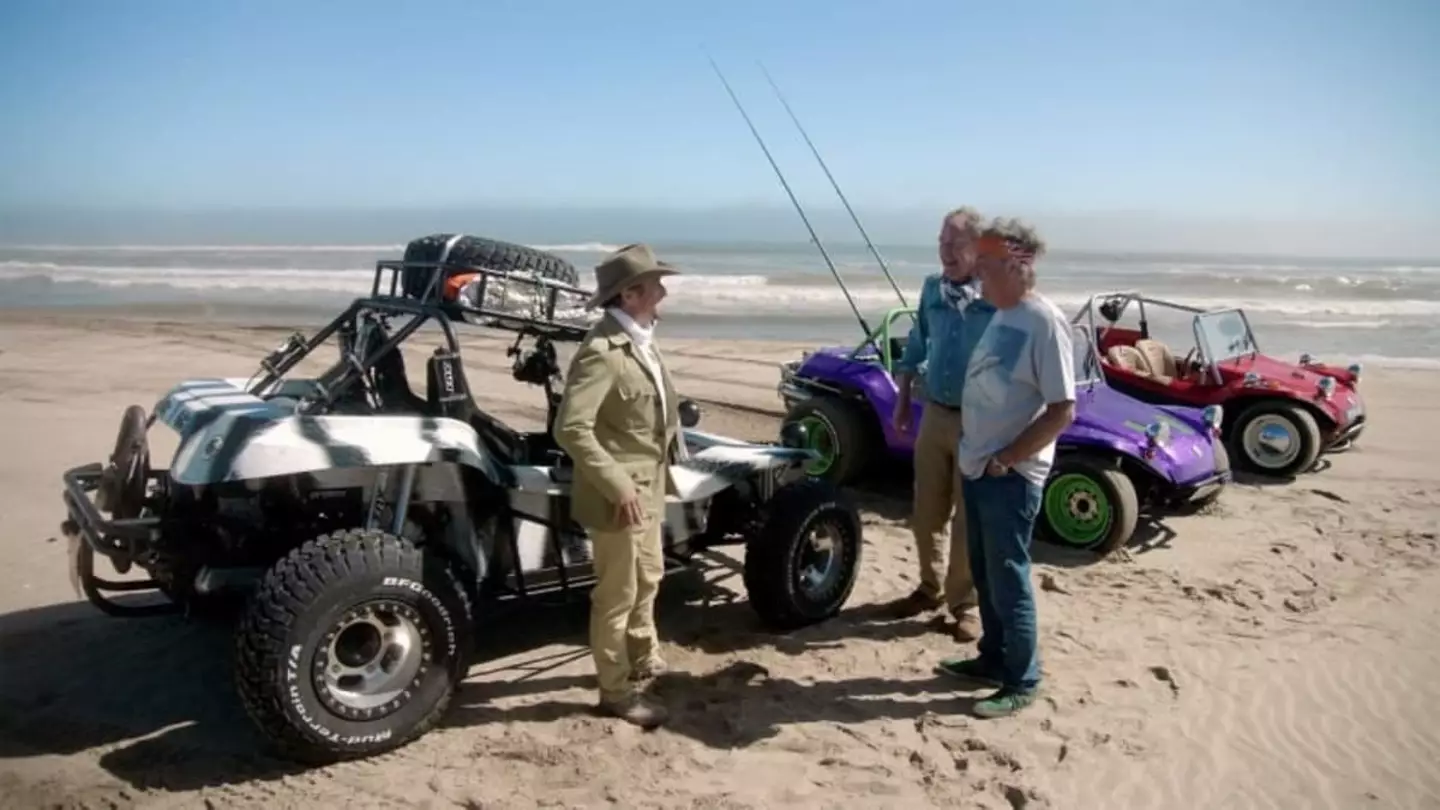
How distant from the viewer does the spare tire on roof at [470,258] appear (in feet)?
14.6

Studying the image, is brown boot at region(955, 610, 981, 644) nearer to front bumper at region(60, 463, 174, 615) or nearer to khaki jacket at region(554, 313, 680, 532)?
khaki jacket at region(554, 313, 680, 532)

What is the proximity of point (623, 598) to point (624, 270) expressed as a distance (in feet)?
3.88

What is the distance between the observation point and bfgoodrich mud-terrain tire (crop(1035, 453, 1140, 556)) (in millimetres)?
6219

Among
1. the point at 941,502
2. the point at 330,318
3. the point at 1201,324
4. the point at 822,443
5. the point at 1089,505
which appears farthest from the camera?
the point at 330,318

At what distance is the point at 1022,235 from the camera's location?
378cm

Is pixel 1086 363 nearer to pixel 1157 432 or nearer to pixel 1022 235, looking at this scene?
pixel 1157 432

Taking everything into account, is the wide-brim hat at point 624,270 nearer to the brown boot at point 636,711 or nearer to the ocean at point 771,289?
the brown boot at point 636,711

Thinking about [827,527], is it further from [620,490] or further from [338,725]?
[338,725]

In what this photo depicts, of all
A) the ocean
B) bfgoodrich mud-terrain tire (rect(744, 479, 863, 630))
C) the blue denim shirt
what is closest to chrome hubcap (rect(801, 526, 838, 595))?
bfgoodrich mud-terrain tire (rect(744, 479, 863, 630))

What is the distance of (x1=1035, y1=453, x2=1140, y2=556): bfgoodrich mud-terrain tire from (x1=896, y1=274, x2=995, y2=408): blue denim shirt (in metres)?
1.72

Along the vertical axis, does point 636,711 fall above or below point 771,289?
below

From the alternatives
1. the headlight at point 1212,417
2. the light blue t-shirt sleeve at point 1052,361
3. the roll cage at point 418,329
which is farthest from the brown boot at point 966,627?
the headlight at point 1212,417

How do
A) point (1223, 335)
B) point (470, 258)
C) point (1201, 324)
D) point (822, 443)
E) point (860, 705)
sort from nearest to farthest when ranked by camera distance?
point (860, 705), point (470, 258), point (822, 443), point (1201, 324), point (1223, 335)

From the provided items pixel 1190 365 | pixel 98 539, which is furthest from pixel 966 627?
pixel 1190 365
